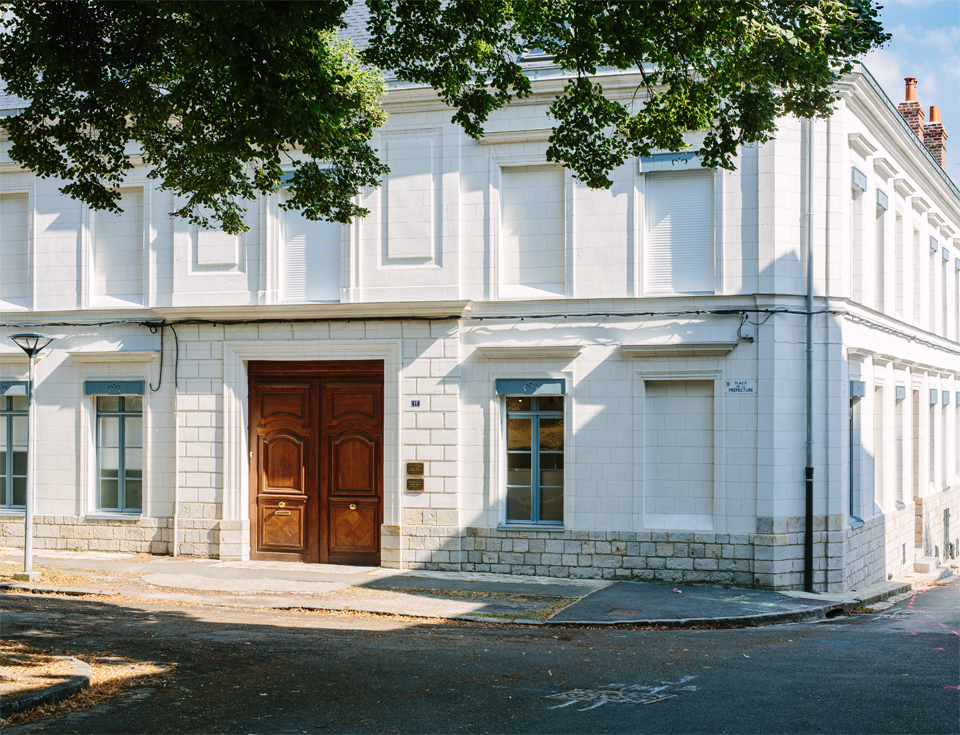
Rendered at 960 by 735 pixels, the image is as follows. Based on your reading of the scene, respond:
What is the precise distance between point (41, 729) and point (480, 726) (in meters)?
2.96

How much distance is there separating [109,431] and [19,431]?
1.91 meters

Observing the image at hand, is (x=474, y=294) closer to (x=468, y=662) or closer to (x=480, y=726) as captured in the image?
(x=468, y=662)

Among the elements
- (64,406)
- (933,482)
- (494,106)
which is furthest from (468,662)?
(933,482)

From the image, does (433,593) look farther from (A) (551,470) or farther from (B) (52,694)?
(B) (52,694)

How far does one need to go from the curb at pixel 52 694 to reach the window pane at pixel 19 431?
1074 cm

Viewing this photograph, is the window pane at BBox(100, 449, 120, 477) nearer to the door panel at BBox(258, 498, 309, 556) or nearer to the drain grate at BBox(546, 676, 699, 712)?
the door panel at BBox(258, 498, 309, 556)

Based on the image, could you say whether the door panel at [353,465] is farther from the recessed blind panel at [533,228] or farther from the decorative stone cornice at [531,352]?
the recessed blind panel at [533,228]

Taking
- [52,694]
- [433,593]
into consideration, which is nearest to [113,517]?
[433,593]

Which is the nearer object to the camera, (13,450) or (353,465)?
(353,465)

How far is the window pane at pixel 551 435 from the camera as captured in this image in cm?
1501

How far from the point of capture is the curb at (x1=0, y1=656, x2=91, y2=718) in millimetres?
6887

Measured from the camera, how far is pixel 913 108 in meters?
23.7

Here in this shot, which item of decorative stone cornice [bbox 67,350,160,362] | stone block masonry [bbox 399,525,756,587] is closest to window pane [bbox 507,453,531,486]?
stone block masonry [bbox 399,525,756,587]

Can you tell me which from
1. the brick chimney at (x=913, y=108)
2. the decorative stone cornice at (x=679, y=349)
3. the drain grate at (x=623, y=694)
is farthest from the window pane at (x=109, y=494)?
the brick chimney at (x=913, y=108)
